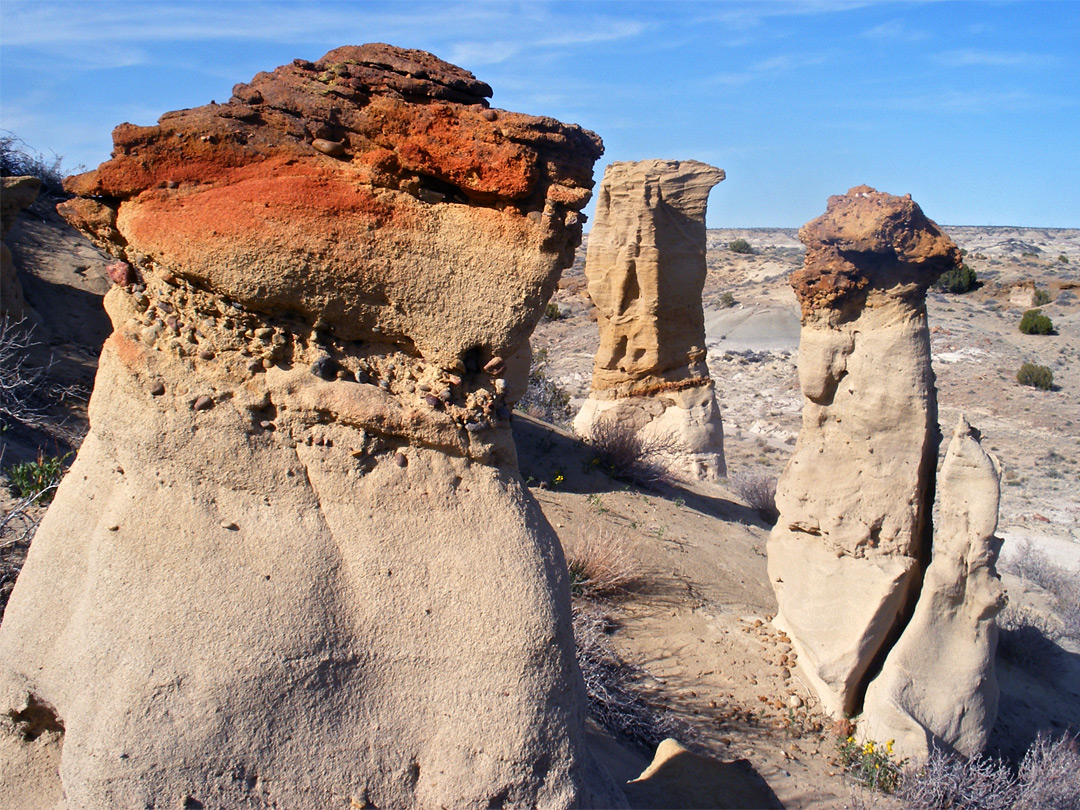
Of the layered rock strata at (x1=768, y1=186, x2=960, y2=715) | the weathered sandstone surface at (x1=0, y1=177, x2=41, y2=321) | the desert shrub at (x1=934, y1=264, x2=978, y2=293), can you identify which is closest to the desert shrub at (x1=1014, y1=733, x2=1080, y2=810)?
the layered rock strata at (x1=768, y1=186, x2=960, y2=715)

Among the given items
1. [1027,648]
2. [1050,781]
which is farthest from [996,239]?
[1050,781]

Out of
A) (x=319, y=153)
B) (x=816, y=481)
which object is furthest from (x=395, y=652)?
(x=816, y=481)

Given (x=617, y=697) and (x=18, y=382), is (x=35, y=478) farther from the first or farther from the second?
(x=617, y=697)

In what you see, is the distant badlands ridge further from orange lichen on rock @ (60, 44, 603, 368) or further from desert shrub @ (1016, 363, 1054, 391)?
orange lichen on rock @ (60, 44, 603, 368)

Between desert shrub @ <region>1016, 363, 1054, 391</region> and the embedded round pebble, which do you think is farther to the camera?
desert shrub @ <region>1016, 363, 1054, 391</region>

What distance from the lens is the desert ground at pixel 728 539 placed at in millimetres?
4109

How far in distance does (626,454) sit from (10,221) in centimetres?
668

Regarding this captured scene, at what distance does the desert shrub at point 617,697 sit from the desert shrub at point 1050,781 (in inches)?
67.0

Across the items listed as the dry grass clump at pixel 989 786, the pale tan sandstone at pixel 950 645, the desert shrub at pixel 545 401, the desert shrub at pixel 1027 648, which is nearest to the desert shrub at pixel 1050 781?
the dry grass clump at pixel 989 786

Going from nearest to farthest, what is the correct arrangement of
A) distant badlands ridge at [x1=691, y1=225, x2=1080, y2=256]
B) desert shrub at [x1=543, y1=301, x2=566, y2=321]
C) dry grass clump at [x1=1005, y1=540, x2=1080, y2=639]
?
dry grass clump at [x1=1005, y1=540, x2=1080, y2=639] < desert shrub at [x1=543, y1=301, x2=566, y2=321] < distant badlands ridge at [x1=691, y1=225, x2=1080, y2=256]

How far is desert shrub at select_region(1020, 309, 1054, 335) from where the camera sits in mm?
22688

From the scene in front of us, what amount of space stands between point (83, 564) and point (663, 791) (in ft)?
6.40

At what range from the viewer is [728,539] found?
760 cm

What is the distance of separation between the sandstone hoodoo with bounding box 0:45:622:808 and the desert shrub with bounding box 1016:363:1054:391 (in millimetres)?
20245
